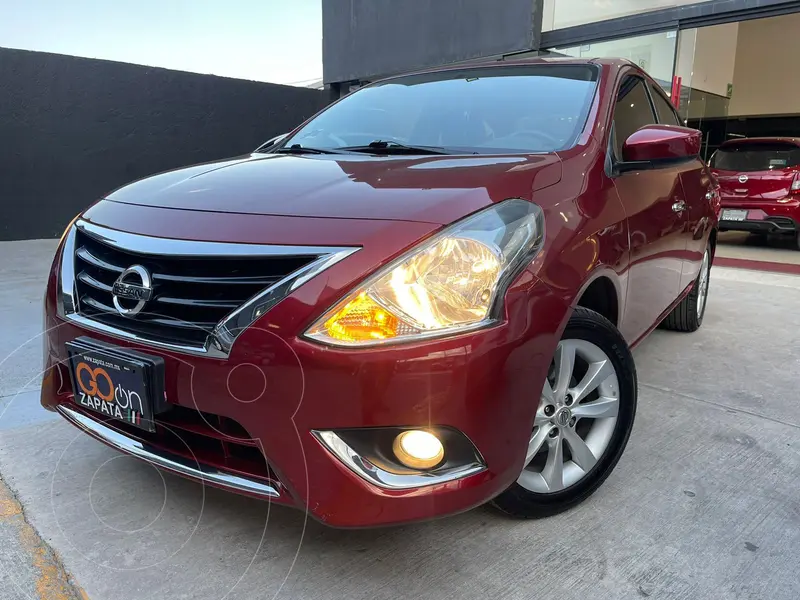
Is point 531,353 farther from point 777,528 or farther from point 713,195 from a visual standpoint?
point 713,195

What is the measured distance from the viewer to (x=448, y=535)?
183 cm

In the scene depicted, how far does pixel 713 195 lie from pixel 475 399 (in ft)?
9.63

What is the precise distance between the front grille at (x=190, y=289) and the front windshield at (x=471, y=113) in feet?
3.31

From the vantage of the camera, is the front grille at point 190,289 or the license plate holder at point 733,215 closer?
the front grille at point 190,289

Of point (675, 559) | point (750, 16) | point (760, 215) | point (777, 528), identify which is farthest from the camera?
point (760, 215)

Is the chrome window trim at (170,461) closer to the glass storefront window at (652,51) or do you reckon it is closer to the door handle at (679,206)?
the door handle at (679,206)

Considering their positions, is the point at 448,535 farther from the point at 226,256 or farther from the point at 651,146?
the point at 651,146

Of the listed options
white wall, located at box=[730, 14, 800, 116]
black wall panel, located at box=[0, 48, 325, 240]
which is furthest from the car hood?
white wall, located at box=[730, 14, 800, 116]

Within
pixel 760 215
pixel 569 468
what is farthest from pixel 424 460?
pixel 760 215

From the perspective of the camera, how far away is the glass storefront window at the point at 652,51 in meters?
8.28

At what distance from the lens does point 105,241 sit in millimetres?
1789

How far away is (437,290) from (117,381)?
0.89 m

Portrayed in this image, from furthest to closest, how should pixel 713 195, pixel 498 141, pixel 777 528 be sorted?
pixel 713 195
pixel 498 141
pixel 777 528

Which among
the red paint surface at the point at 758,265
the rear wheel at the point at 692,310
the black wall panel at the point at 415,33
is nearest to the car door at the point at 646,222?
the rear wheel at the point at 692,310
